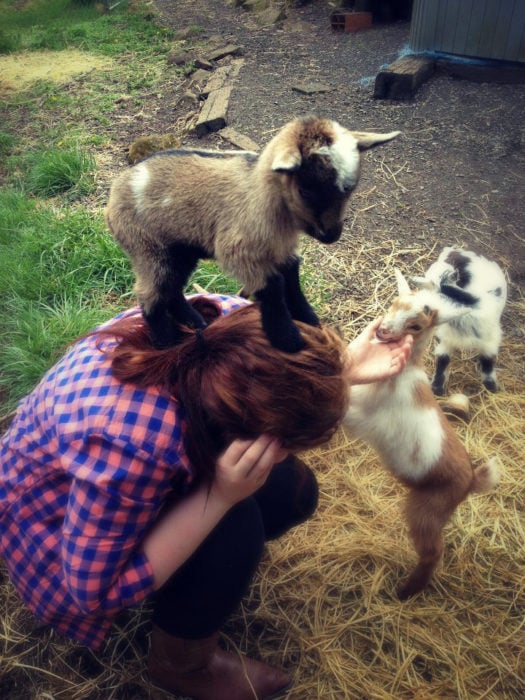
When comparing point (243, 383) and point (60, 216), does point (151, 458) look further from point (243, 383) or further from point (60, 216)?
point (60, 216)

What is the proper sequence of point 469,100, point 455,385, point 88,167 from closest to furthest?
1. point 455,385
2. point 88,167
3. point 469,100

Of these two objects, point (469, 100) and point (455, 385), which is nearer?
point (455, 385)

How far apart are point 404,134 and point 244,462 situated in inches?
173

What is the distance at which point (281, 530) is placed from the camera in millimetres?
2184

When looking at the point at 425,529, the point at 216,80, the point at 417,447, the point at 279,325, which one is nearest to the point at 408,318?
the point at 417,447

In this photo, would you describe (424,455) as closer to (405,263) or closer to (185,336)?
(185,336)

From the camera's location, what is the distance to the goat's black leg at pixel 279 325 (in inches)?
56.9

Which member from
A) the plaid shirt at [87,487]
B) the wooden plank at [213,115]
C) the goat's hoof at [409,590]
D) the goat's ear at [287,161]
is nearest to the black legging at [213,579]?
the plaid shirt at [87,487]

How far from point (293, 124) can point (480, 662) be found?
2.01m

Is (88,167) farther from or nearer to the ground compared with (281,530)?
farther from the ground

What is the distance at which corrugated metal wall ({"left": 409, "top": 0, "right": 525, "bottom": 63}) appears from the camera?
17.8ft

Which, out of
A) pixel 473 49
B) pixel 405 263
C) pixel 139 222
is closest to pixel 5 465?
pixel 139 222

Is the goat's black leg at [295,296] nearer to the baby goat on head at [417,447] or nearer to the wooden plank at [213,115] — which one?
the baby goat on head at [417,447]

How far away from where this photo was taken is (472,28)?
5645 millimetres
